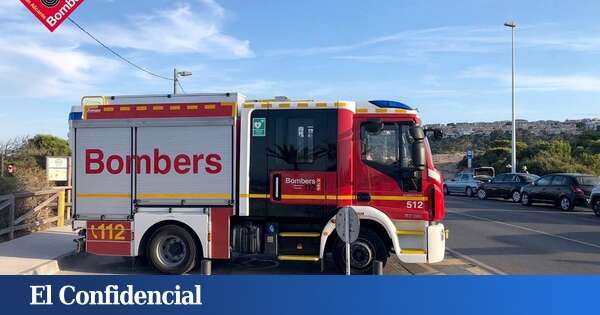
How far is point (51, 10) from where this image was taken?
12719mm

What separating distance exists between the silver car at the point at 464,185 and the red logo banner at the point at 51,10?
26.1 metres

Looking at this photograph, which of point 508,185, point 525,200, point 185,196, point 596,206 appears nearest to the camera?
point 185,196

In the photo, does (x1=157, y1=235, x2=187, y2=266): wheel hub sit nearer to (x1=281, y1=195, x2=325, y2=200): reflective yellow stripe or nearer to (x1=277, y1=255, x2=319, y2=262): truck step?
(x1=277, y1=255, x2=319, y2=262): truck step

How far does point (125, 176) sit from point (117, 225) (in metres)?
0.82

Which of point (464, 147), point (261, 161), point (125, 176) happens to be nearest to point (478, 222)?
point (261, 161)

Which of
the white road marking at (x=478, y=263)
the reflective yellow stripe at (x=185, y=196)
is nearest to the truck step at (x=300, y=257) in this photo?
the reflective yellow stripe at (x=185, y=196)

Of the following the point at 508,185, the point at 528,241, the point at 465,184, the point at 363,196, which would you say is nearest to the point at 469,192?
the point at 465,184

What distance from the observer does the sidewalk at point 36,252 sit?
919 cm

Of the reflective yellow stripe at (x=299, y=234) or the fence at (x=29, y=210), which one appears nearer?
the reflective yellow stripe at (x=299, y=234)

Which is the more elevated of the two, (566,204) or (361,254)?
(361,254)

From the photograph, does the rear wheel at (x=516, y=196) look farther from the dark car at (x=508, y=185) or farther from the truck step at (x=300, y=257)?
the truck step at (x=300, y=257)

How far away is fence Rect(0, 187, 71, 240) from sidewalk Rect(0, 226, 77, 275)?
0.28 m

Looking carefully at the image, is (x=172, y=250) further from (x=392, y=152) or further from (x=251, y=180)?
(x=392, y=152)

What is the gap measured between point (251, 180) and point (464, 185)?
28.6 m
